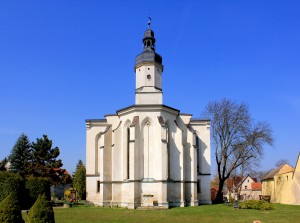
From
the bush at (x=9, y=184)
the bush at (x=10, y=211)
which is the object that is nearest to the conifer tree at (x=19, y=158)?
the bush at (x=9, y=184)

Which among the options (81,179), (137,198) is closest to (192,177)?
(137,198)

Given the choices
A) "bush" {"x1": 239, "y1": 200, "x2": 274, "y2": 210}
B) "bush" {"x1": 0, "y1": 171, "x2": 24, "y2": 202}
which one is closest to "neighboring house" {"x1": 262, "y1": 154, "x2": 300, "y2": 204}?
"bush" {"x1": 239, "y1": 200, "x2": 274, "y2": 210}

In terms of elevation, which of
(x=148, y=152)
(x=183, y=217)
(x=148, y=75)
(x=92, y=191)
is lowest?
(x=92, y=191)

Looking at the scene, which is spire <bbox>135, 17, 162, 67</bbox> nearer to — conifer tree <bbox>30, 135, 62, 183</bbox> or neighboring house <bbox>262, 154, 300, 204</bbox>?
conifer tree <bbox>30, 135, 62, 183</bbox>

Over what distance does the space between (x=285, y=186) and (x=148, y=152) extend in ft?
68.1

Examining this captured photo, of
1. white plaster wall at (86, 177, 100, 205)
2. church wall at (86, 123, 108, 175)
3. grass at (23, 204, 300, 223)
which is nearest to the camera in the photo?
grass at (23, 204, 300, 223)

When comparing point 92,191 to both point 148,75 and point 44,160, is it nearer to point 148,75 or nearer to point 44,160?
point 44,160

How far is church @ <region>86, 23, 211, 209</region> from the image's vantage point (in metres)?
32.8

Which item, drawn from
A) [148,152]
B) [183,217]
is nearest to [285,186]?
[148,152]

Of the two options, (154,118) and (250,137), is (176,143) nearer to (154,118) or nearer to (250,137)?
(154,118)

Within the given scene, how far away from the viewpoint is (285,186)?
42.5 meters

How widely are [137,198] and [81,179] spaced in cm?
2088

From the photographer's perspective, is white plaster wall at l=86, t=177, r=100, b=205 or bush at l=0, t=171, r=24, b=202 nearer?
bush at l=0, t=171, r=24, b=202

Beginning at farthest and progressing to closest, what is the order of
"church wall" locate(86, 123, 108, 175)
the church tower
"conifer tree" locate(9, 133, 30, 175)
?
"conifer tree" locate(9, 133, 30, 175) < "church wall" locate(86, 123, 108, 175) < the church tower
